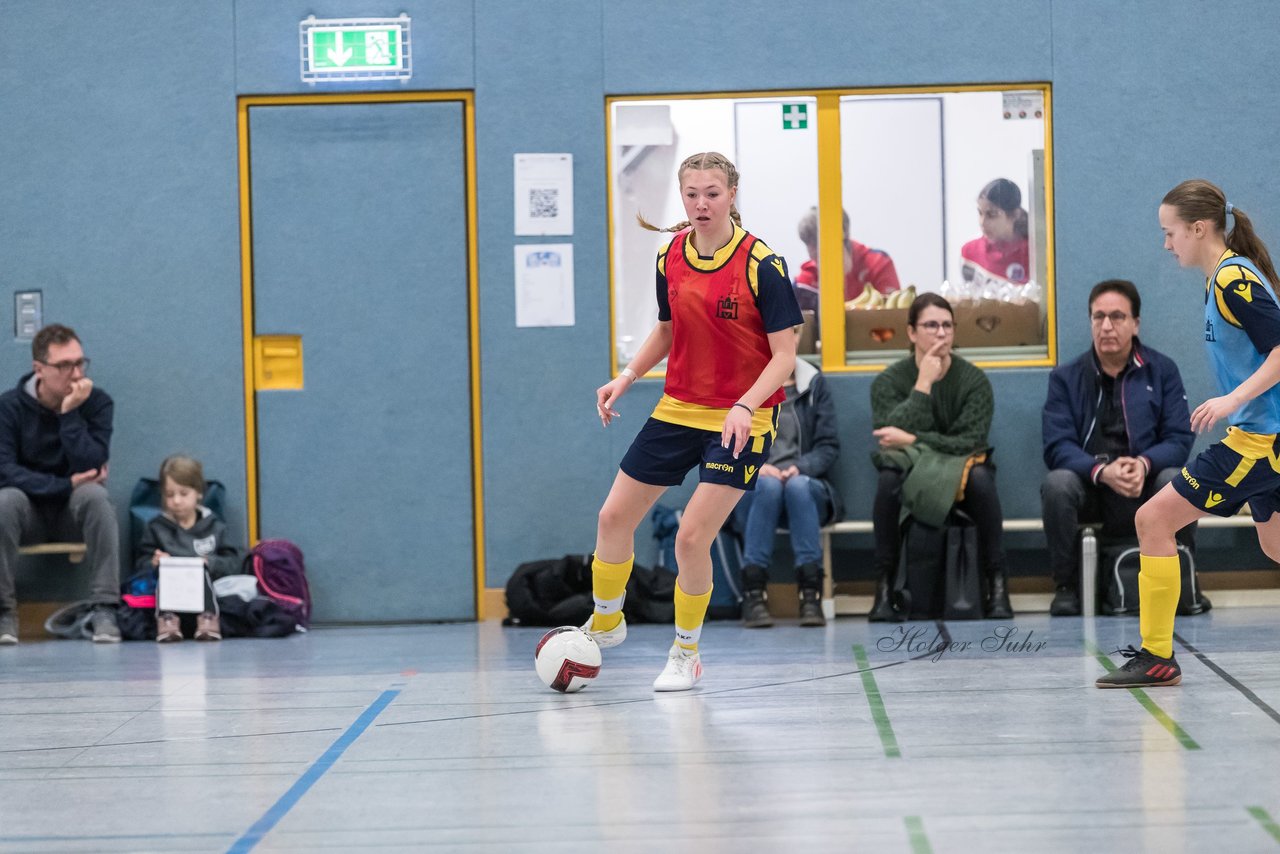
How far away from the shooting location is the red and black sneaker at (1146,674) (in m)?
5.21

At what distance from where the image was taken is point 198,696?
5.69m

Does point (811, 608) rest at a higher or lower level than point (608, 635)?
lower

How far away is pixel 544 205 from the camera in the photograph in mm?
7891

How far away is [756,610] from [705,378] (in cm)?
222

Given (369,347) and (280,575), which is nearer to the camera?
(280,575)

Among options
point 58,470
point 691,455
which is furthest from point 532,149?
point 691,455

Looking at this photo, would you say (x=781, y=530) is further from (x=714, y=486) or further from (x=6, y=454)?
(x=6, y=454)

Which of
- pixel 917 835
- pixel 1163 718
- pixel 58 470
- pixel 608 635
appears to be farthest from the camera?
pixel 58 470

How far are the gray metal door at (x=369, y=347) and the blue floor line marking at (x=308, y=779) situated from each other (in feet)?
7.65

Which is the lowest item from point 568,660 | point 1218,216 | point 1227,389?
point 568,660

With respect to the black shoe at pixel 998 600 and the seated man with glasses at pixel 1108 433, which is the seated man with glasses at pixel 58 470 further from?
the seated man with glasses at pixel 1108 433

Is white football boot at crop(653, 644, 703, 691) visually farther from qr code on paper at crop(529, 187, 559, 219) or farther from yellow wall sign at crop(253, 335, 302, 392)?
yellow wall sign at crop(253, 335, 302, 392)

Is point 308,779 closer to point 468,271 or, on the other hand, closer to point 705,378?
point 705,378

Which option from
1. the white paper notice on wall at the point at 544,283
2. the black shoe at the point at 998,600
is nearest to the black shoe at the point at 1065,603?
the black shoe at the point at 998,600
